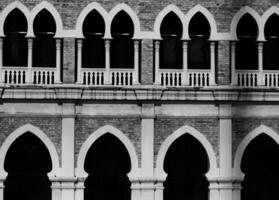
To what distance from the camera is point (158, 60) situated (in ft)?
86.7

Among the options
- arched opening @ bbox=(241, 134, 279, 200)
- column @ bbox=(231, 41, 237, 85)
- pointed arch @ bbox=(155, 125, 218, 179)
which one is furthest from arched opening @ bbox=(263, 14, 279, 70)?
pointed arch @ bbox=(155, 125, 218, 179)

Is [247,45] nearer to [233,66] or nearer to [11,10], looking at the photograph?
[233,66]

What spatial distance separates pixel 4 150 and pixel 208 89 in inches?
234

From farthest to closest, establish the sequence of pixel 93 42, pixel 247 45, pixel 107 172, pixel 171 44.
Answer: pixel 107 172, pixel 247 45, pixel 171 44, pixel 93 42

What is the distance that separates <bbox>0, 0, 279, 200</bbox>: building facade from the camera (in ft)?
84.9

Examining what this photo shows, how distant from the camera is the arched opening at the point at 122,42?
26600 mm

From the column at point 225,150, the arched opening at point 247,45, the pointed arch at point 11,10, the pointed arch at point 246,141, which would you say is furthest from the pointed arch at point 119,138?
the arched opening at point 247,45

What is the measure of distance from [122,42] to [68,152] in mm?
3583

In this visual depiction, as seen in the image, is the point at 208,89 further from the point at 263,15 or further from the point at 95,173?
the point at 95,173

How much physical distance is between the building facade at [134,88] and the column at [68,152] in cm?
3

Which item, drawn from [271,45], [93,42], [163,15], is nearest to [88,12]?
[93,42]

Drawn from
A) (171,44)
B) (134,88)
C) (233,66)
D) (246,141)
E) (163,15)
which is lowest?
(246,141)

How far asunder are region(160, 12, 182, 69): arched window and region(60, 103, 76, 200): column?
3.05 meters

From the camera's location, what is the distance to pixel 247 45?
27.3 metres
